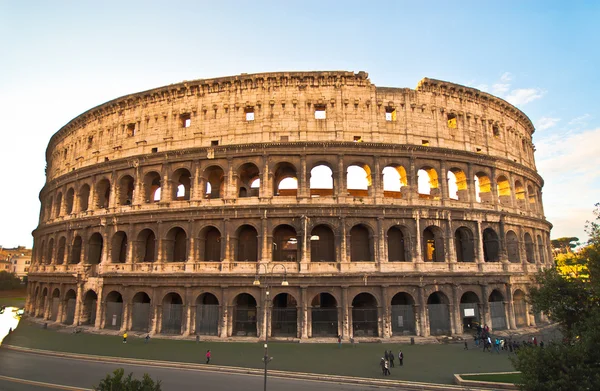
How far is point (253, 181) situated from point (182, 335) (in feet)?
44.7

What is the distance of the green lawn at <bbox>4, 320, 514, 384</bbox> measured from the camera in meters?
18.0

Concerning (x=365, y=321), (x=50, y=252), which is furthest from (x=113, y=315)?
(x=365, y=321)

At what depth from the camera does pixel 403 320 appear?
25266 millimetres

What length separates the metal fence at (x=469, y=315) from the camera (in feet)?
86.7

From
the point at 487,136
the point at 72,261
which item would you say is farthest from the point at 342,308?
the point at 72,261

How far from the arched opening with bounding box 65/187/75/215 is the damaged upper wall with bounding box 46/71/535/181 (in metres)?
6.90

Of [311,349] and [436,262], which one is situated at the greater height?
[436,262]

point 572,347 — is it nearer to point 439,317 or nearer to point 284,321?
point 439,317

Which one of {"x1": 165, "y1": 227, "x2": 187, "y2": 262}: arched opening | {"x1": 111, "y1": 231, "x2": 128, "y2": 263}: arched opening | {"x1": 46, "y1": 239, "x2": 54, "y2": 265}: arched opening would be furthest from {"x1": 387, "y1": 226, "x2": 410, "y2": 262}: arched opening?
{"x1": 46, "y1": 239, "x2": 54, "y2": 265}: arched opening

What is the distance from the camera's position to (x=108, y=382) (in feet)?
30.0

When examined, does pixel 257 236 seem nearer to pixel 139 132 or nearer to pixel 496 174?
pixel 139 132

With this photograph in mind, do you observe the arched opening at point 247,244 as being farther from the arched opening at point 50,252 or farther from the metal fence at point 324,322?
the arched opening at point 50,252

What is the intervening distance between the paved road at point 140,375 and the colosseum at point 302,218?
7005 millimetres

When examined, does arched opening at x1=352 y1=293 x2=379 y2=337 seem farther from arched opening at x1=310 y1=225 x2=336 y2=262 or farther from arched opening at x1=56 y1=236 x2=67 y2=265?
arched opening at x1=56 y1=236 x2=67 y2=265
